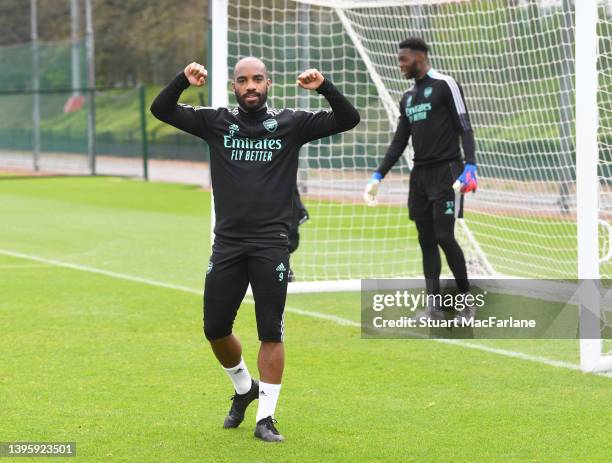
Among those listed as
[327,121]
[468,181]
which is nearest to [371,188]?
[468,181]

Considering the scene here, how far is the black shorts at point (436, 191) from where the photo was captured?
9.14 meters

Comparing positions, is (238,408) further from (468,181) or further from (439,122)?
(439,122)

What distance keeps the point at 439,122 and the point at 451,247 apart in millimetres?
1024

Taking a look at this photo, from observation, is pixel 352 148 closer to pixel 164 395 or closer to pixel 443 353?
pixel 443 353

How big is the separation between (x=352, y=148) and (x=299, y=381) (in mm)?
9563

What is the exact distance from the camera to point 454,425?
6160mm

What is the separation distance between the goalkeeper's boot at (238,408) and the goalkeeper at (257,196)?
0.85 feet

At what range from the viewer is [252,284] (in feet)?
19.6

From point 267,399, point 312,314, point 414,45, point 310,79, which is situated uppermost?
point 414,45

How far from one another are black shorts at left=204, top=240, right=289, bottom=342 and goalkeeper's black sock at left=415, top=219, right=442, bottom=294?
3553 mm

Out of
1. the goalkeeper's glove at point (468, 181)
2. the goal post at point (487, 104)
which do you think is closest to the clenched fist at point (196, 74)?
the goalkeeper's glove at point (468, 181)

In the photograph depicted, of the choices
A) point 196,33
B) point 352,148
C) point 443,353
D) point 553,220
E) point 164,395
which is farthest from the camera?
point 196,33

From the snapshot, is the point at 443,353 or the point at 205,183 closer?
the point at 443,353

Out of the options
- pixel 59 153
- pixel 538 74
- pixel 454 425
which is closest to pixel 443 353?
pixel 454 425
